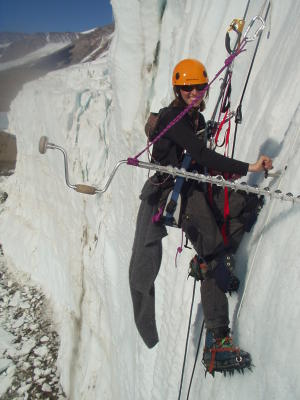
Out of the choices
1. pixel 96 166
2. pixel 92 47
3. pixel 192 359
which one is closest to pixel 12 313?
pixel 96 166

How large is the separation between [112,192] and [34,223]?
17.6 feet

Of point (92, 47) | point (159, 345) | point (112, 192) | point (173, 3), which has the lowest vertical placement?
point (159, 345)

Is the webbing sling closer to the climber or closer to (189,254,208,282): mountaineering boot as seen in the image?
the climber

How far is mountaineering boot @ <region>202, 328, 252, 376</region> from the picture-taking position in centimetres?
194

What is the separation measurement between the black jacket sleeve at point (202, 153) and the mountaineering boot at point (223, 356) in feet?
3.39

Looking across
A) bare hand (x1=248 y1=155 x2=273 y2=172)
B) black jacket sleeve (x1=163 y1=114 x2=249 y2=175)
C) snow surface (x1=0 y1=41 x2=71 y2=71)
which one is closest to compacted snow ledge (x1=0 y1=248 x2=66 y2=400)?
black jacket sleeve (x1=163 y1=114 x2=249 y2=175)

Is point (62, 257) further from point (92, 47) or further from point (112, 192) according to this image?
point (92, 47)

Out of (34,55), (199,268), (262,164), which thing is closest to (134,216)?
(199,268)

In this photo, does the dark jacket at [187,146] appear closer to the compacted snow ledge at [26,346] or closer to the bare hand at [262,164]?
the bare hand at [262,164]

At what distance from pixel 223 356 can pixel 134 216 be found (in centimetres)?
344

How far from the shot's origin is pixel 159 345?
13.2ft

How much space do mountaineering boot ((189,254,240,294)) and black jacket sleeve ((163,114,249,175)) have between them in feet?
2.25

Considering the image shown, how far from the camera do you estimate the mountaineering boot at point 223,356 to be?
6.37 feet

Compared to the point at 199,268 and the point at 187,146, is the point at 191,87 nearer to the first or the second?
the point at 187,146
